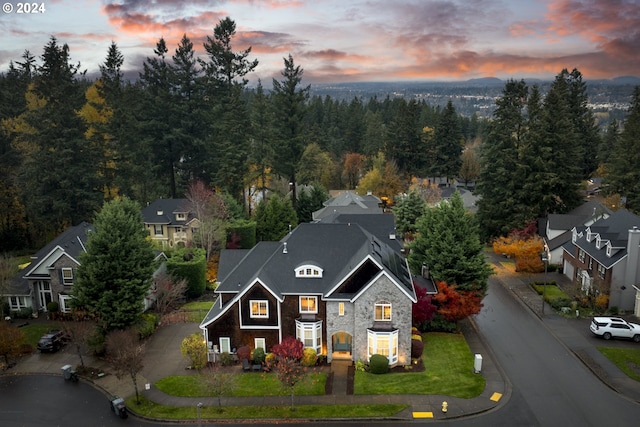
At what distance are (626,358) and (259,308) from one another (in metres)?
26.9

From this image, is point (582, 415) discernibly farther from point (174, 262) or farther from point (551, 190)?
point (551, 190)

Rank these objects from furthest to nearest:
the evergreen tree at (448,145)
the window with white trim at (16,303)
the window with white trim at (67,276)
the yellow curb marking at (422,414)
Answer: the evergreen tree at (448,145) < the window with white trim at (16,303) < the window with white trim at (67,276) < the yellow curb marking at (422,414)

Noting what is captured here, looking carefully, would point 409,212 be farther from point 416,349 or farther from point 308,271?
point 308,271

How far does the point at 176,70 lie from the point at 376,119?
57.2 m

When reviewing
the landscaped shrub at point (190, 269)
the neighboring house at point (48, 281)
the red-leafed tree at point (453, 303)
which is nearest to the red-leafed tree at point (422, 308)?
the red-leafed tree at point (453, 303)

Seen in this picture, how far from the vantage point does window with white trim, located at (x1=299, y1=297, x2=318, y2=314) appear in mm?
36000

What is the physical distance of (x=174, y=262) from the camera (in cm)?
5112

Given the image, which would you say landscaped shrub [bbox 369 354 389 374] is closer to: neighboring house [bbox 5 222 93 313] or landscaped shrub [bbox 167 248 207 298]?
landscaped shrub [bbox 167 248 207 298]

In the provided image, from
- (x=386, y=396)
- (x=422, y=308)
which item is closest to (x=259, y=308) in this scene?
(x=386, y=396)

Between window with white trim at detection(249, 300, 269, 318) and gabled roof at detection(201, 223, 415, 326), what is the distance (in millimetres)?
1163

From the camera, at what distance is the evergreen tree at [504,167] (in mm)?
67125

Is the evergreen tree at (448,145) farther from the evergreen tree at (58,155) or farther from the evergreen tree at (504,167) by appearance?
the evergreen tree at (58,155)

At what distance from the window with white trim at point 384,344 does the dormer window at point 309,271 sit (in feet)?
18.3

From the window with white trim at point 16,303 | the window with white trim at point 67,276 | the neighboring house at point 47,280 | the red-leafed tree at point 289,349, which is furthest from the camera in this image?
the window with white trim at point 16,303
